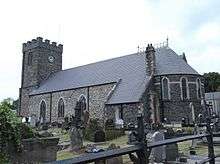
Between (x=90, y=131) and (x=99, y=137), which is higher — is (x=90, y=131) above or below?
above

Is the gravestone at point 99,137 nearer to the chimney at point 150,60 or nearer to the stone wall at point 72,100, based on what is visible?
the stone wall at point 72,100

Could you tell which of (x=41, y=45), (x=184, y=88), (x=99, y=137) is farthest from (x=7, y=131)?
(x=41, y=45)

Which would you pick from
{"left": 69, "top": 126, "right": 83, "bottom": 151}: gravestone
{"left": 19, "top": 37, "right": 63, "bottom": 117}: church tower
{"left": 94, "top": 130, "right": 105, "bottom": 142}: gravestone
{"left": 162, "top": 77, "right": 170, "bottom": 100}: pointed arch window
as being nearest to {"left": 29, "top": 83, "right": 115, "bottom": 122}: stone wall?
{"left": 19, "top": 37, "right": 63, "bottom": 117}: church tower

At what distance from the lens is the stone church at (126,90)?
97.8 feet

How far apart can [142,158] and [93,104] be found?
32.5 m

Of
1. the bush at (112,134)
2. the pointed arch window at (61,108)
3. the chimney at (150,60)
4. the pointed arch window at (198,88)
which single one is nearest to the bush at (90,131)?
the bush at (112,134)

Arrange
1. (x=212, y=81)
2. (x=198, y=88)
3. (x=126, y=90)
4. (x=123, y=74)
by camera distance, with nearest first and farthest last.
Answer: (x=126, y=90) < (x=198, y=88) < (x=123, y=74) < (x=212, y=81)

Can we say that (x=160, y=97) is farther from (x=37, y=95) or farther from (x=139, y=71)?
(x=37, y=95)

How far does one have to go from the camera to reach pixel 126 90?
3125 cm

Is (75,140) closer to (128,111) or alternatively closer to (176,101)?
(128,111)

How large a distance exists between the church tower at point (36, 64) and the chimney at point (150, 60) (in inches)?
834

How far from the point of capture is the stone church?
29797 mm

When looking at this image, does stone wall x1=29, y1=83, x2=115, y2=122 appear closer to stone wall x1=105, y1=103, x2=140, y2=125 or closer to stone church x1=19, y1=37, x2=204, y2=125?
stone church x1=19, y1=37, x2=204, y2=125

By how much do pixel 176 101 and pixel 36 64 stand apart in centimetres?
2530
